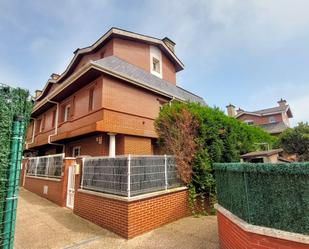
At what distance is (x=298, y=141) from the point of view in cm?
1340

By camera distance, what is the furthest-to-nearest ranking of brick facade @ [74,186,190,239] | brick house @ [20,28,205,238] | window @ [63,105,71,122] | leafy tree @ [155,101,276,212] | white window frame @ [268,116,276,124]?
1. white window frame @ [268,116,276,124]
2. window @ [63,105,71,122]
3. leafy tree @ [155,101,276,212]
4. brick house @ [20,28,205,238]
5. brick facade @ [74,186,190,239]

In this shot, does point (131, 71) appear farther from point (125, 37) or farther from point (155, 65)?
point (155, 65)

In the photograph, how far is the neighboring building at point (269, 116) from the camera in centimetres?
2831

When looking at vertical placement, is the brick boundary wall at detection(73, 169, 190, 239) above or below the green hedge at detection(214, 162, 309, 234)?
below

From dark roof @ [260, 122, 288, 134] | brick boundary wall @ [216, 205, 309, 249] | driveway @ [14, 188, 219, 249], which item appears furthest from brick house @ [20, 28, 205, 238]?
dark roof @ [260, 122, 288, 134]

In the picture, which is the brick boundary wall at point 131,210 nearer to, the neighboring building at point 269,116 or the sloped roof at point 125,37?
the sloped roof at point 125,37

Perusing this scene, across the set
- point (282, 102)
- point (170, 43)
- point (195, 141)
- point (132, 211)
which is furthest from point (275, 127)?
point (132, 211)

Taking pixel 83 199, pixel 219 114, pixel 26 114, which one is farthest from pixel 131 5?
pixel 83 199

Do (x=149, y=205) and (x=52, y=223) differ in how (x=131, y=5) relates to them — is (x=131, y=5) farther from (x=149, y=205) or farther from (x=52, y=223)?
(x=52, y=223)

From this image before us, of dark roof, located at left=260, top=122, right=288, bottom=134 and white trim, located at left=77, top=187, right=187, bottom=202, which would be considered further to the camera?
dark roof, located at left=260, top=122, right=288, bottom=134

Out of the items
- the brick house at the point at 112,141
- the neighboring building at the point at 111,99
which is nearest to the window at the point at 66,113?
the neighboring building at the point at 111,99

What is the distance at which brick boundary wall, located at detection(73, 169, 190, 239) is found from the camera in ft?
17.8

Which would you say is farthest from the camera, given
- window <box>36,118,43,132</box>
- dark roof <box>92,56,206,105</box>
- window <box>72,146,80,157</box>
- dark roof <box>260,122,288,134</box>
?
dark roof <box>260,122,288,134</box>

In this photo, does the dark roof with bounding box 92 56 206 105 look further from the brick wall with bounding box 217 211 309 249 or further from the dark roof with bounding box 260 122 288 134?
the dark roof with bounding box 260 122 288 134
